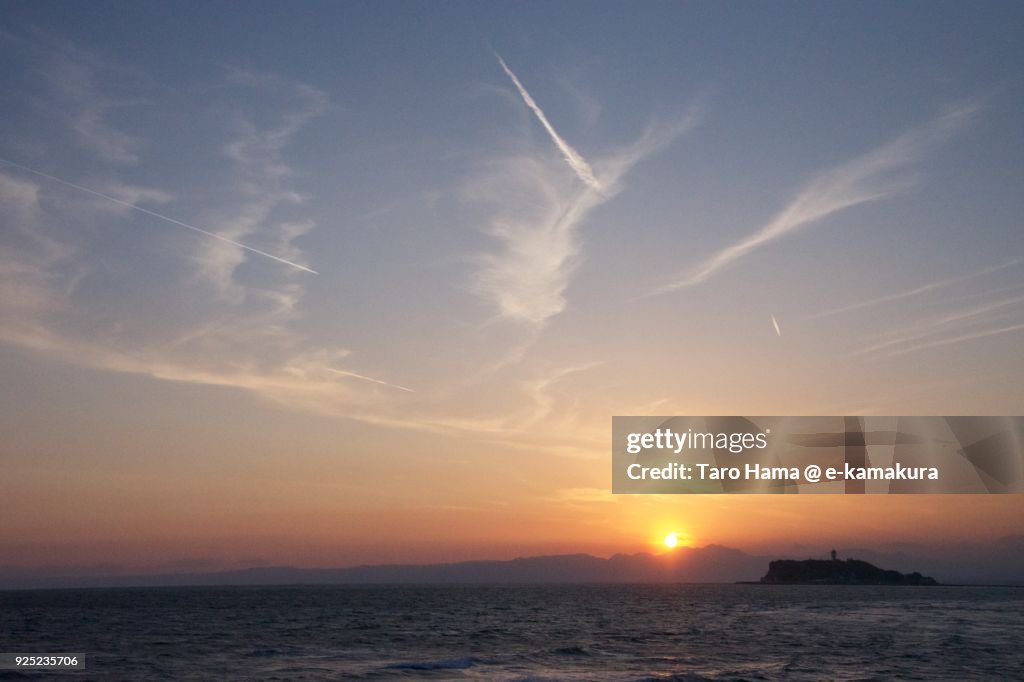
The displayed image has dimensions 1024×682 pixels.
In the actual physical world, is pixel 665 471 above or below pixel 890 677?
above

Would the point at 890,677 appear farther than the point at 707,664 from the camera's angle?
No

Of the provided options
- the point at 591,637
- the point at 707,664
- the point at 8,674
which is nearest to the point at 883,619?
the point at 591,637

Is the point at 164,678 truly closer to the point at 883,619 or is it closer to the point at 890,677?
the point at 890,677

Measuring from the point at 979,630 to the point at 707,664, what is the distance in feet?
137

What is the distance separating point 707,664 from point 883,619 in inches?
2178

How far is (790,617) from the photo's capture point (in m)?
107

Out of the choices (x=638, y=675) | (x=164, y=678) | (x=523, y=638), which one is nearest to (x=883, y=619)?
(x=523, y=638)

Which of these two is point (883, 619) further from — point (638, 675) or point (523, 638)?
point (638, 675)

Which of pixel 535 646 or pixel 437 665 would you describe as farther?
pixel 535 646

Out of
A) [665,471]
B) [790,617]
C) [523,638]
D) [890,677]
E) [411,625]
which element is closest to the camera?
[665,471]

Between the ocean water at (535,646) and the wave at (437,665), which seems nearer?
the ocean water at (535,646)

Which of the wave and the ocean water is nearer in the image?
the ocean water

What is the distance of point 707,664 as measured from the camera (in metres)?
54.3

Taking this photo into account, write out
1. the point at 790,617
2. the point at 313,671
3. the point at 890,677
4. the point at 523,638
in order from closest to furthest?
1. the point at 890,677
2. the point at 313,671
3. the point at 523,638
4. the point at 790,617
